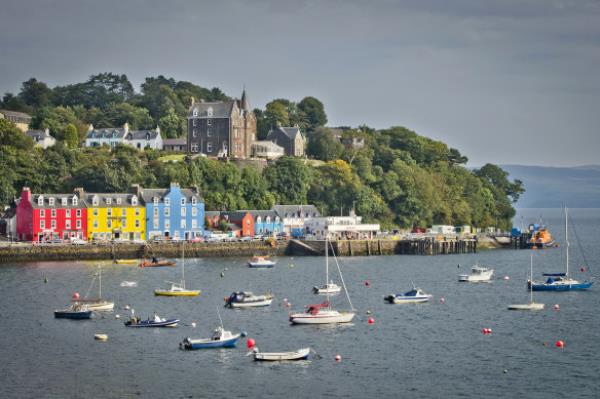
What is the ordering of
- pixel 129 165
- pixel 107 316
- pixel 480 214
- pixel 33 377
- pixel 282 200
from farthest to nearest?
pixel 480 214, pixel 282 200, pixel 129 165, pixel 107 316, pixel 33 377

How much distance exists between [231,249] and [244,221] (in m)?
11.3

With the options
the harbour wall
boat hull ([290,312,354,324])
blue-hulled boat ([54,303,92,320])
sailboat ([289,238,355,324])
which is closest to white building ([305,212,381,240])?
the harbour wall

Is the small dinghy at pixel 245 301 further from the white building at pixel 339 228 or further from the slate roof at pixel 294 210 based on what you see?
the slate roof at pixel 294 210

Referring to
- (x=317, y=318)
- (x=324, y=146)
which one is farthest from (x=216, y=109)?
(x=317, y=318)

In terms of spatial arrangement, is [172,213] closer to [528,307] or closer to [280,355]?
[528,307]

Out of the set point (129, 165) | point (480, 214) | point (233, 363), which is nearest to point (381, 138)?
point (480, 214)

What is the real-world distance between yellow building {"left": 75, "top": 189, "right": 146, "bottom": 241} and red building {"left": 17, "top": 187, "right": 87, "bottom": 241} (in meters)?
1.14

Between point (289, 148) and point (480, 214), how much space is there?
1338 inches

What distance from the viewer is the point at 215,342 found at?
59000 mm

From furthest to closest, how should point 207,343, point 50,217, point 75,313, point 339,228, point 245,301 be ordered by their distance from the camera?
1. point 339,228
2. point 50,217
3. point 245,301
4. point 75,313
5. point 207,343

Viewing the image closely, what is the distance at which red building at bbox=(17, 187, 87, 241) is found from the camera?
118500 millimetres

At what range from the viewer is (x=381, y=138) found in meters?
187

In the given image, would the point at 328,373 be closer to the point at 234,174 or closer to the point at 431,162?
the point at 234,174

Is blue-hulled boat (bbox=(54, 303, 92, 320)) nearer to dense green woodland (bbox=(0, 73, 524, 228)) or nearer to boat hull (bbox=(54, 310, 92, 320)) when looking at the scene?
boat hull (bbox=(54, 310, 92, 320))
